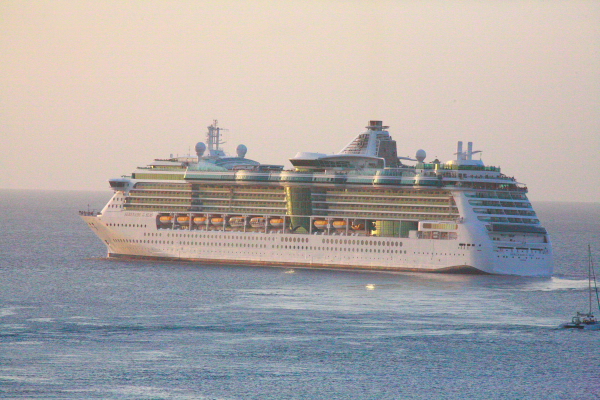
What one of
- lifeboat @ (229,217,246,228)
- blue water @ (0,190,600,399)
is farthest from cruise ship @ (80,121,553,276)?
blue water @ (0,190,600,399)

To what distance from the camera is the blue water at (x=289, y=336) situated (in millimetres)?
45281

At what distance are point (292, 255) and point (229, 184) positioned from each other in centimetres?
840

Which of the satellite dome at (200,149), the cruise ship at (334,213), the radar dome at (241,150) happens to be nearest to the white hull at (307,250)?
the cruise ship at (334,213)

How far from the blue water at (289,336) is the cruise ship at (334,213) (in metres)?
2.36

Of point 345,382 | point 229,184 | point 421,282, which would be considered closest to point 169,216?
point 229,184

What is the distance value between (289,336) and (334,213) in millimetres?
30274

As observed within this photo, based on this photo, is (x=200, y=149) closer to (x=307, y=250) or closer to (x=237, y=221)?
(x=237, y=221)

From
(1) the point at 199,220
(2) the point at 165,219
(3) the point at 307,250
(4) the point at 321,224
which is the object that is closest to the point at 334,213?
(4) the point at 321,224

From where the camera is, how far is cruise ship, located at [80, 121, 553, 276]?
76500 millimetres

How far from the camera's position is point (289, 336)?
177 ft

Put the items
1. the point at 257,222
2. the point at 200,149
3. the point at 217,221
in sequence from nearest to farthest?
the point at 257,222 < the point at 217,221 < the point at 200,149

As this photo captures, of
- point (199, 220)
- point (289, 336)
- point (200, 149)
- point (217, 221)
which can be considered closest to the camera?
point (289, 336)

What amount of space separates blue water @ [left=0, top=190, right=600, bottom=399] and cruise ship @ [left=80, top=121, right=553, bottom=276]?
2.36 meters

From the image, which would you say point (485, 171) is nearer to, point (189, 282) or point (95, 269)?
point (189, 282)
